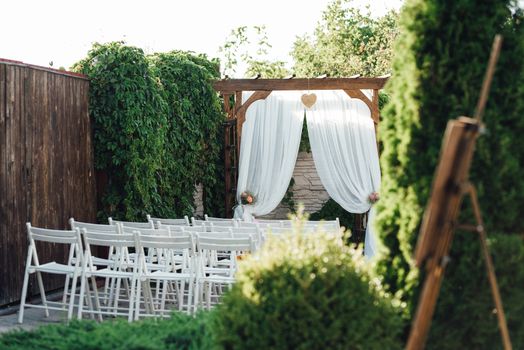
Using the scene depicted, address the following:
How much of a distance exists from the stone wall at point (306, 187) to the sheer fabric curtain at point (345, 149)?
1.16 m

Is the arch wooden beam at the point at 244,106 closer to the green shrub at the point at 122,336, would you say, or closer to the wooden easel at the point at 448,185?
the green shrub at the point at 122,336

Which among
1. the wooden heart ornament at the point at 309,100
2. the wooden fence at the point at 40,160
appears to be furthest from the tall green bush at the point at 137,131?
the wooden heart ornament at the point at 309,100

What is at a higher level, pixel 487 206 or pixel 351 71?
pixel 351 71

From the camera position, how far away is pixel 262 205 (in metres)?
12.1

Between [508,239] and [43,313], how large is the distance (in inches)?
196

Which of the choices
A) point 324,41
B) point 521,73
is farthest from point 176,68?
point 324,41

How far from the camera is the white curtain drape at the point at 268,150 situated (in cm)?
1205

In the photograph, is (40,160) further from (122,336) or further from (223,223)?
Result: (122,336)

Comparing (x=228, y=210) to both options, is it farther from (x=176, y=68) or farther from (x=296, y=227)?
(x=296, y=227)

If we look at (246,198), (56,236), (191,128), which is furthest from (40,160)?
(246,198)

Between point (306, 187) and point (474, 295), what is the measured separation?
9126 millimetres

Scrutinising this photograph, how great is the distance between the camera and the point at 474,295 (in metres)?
4.11

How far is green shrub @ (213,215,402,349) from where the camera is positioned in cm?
372

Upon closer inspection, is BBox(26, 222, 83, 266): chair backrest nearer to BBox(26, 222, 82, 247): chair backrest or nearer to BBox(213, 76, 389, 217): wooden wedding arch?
BBox(26, 222, 82, 247): chair backrest
